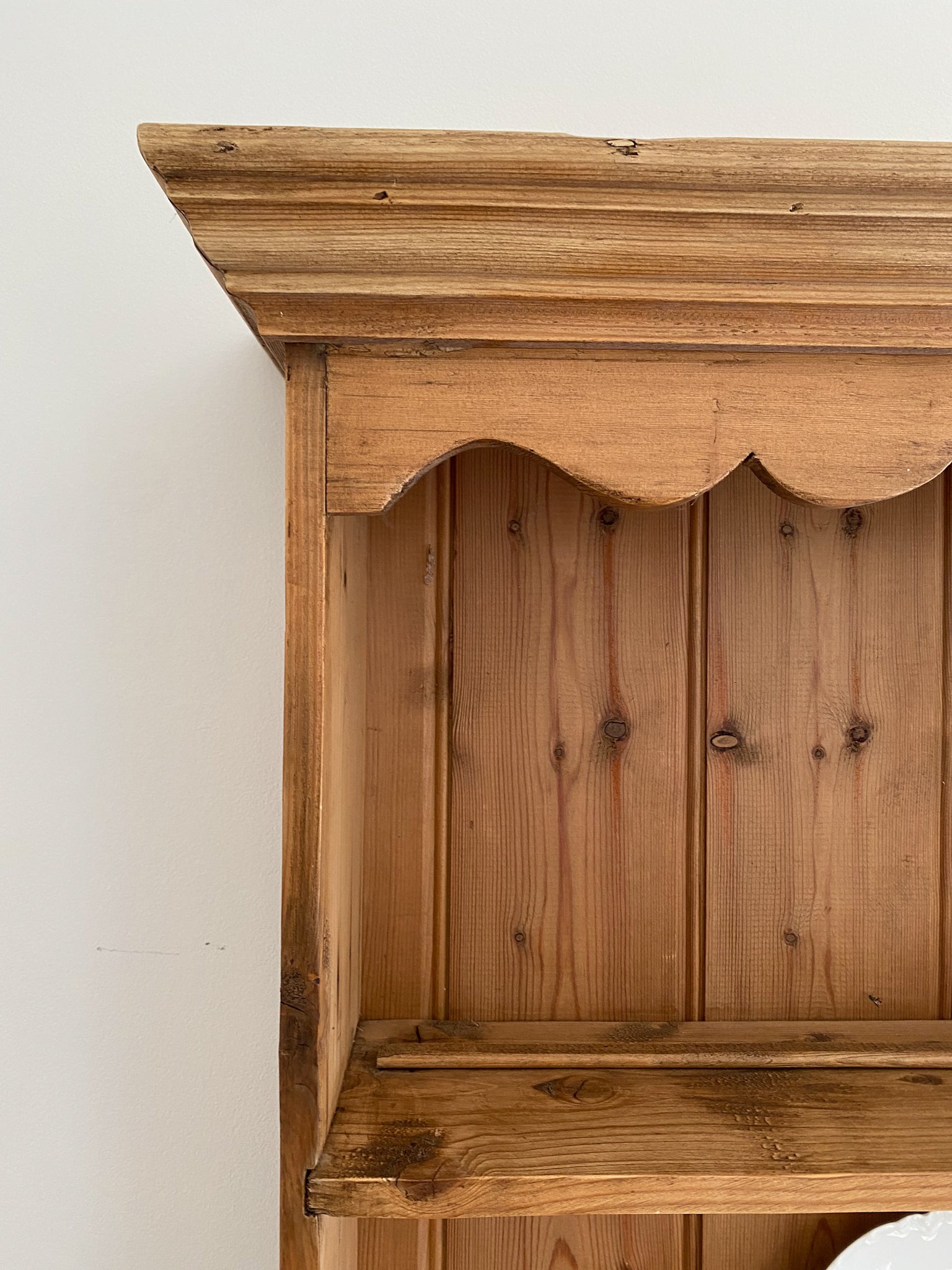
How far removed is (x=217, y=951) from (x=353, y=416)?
1.59 feet

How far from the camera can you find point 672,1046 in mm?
684

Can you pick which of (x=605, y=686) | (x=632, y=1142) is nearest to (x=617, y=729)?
(x=605, y=686)

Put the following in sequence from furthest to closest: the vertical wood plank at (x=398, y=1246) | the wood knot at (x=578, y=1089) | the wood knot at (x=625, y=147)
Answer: the vertical wood plank at (x=398, y=1246) < the wood knot at (x=578, y=1089) < the wood knot at (x=625, y=147)

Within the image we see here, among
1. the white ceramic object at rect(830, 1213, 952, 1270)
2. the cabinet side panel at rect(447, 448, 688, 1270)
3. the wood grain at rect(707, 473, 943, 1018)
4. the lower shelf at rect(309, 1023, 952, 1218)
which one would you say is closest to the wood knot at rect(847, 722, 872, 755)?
the wood grain at rect(707, 473, 943, 1018)

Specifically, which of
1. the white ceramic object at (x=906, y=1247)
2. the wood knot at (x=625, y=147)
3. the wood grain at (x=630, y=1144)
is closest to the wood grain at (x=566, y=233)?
the wood knot at (x=625, y=147)

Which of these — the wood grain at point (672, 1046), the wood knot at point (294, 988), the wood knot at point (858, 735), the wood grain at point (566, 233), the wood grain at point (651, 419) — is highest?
the wood grain at point (566, 233)

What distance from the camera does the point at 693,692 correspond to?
0.76m

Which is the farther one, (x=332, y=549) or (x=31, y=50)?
(x=31, y=50)

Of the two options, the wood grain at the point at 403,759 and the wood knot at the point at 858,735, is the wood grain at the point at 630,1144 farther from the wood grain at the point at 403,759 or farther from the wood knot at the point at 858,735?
the wood knot at the point at 858,735

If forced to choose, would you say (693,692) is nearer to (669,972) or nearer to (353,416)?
(669,972)

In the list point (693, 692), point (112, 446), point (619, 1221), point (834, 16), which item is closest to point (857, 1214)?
point (619, 1221)

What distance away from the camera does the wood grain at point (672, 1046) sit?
2.15ft

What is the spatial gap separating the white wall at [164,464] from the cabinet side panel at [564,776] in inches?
6.8

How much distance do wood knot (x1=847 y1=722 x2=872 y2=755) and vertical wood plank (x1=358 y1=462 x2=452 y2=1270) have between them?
0.33 metres
